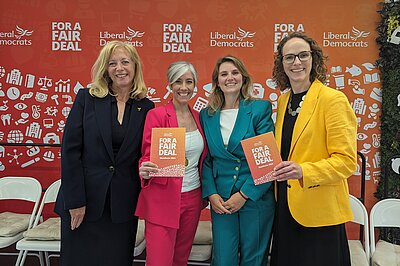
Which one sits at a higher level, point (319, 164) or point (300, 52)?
point (300, 52)

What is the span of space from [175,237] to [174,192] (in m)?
0.31

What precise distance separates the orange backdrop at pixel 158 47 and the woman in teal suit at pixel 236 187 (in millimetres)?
1797

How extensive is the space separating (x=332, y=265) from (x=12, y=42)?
13.4 ft

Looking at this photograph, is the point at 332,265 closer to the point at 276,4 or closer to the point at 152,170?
the point at 152,170

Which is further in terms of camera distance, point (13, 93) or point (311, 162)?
point (13, 93)

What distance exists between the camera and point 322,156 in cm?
220

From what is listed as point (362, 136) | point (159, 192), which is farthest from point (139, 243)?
point (362, 136)

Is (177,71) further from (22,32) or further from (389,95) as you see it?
(22,32)

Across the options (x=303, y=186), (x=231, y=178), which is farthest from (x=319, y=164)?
(x=231, y=178)

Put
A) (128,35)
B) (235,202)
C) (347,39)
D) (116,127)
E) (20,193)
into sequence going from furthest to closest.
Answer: (128,35), (347,39), (20,193), (116,127), (235,202)

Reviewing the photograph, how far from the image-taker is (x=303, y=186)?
2.12 metres

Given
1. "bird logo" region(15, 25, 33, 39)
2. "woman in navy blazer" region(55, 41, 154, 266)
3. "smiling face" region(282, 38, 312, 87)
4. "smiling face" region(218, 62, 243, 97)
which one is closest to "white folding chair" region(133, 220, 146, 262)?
"woman in navy blazer" region(55, 41, 154, 266)

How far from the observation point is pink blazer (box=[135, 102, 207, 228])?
2471mm

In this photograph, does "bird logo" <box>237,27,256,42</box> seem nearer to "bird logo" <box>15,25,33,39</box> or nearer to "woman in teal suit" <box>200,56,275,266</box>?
"woman in teal suit" <box>200,56,275,266</box>
